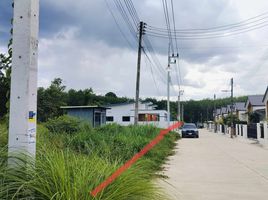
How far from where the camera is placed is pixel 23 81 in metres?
3.98

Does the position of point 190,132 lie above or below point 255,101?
below

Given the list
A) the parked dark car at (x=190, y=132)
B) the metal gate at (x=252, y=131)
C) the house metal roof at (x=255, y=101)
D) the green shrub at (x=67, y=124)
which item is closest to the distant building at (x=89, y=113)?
the parked dark car at (x=190, y=132)

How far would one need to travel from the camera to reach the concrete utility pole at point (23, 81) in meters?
3.97

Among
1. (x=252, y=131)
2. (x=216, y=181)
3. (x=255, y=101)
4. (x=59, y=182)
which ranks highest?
(x=255, y=101)

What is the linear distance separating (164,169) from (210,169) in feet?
4.85

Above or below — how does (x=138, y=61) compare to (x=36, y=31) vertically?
above

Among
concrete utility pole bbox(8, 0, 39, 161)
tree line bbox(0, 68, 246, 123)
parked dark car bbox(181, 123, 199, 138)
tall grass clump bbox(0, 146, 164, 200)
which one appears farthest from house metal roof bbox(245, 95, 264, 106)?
concrete utility pole bbox(8, 0, 39, 161)

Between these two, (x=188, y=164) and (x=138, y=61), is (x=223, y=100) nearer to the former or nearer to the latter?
(x=138, y=61)

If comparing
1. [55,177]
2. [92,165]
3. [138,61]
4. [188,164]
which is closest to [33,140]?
[55,177]

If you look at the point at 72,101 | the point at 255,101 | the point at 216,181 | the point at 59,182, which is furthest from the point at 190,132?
the point at 72,101

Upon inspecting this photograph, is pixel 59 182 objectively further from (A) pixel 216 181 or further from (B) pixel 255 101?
(B) pixel 255 101

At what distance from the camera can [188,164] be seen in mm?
13352

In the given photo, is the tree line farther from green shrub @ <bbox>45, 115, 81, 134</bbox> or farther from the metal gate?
the metal gate

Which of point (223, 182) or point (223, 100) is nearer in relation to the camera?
point (223, 182)
